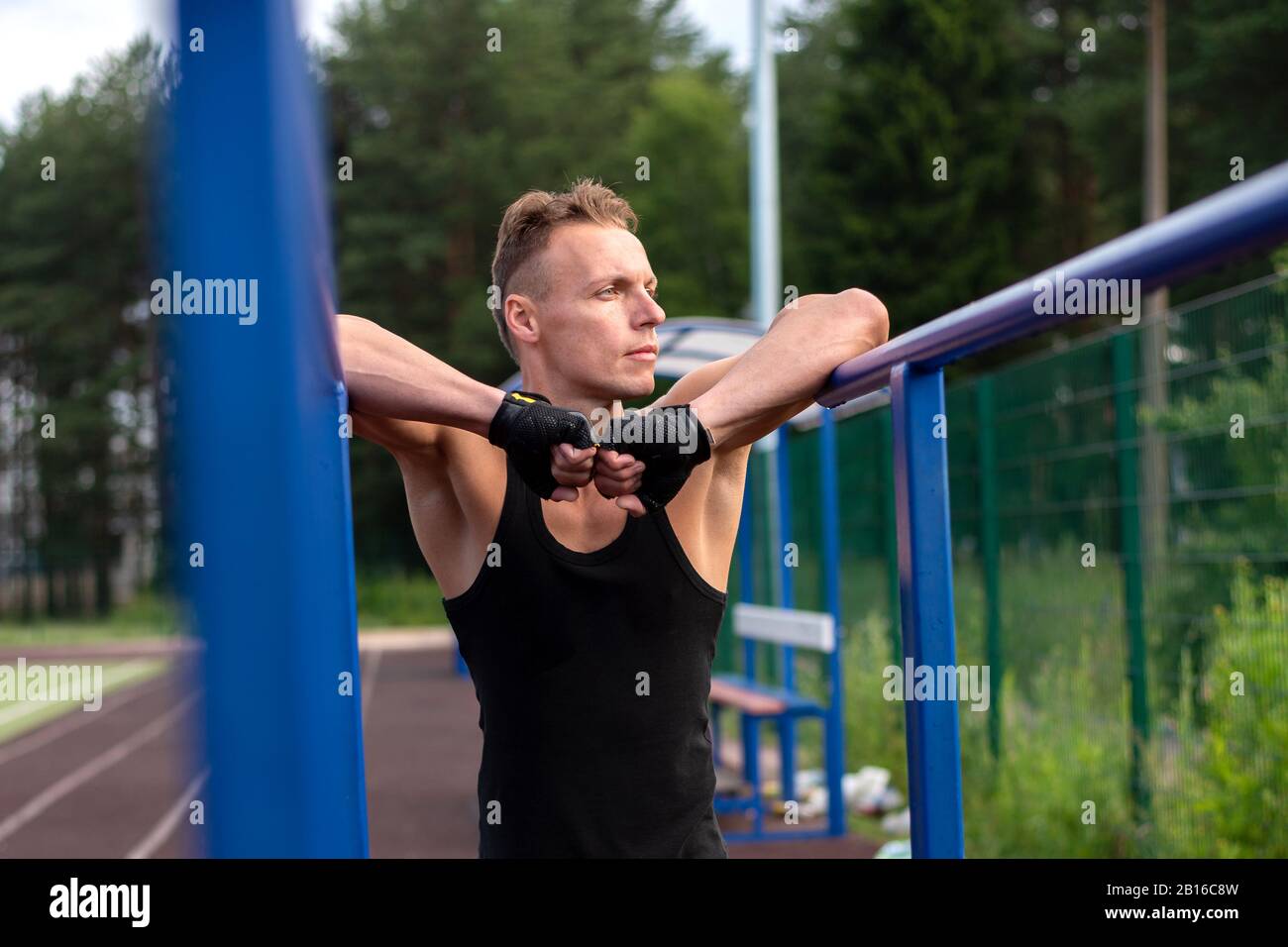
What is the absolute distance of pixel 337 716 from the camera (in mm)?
1199

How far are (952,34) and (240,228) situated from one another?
1213 inches

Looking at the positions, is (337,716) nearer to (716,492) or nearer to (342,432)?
(342,432)

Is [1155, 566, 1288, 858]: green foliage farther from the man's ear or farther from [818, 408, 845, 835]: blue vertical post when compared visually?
the man's ear

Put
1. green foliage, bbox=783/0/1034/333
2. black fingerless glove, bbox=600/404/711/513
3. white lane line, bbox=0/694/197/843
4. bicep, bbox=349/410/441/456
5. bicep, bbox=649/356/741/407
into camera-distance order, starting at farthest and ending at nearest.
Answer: green foliage, bbox=783/0/1034/333 → white lane line, bbox=0/694/197/843 → bicep, bbox=649/356/741/407 → bicep, bbox=349/410/441/456 → black fingerless glove, bbox=600/404/711/513

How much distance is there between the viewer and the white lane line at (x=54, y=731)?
12039mm

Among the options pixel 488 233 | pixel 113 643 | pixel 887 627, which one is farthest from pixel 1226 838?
pixel 488 233

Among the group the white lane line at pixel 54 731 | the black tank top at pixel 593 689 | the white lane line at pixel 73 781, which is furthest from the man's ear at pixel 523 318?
the white lane line at pixel 54 731

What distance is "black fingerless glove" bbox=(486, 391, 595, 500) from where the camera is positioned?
1.68m

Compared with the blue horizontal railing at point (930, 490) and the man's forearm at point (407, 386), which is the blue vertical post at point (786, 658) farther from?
the man's forearm at point (407, 386)

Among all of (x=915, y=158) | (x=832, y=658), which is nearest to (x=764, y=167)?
(x=832, y=658)

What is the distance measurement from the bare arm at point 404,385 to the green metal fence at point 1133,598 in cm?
327

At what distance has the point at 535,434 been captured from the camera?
1685 mm

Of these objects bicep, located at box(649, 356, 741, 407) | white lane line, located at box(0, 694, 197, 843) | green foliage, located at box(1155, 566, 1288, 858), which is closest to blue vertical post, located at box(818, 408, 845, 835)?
green foliage, located at box(1155, 566, 1288, 858)

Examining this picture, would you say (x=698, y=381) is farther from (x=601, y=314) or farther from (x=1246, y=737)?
(x=1246, y=737)
